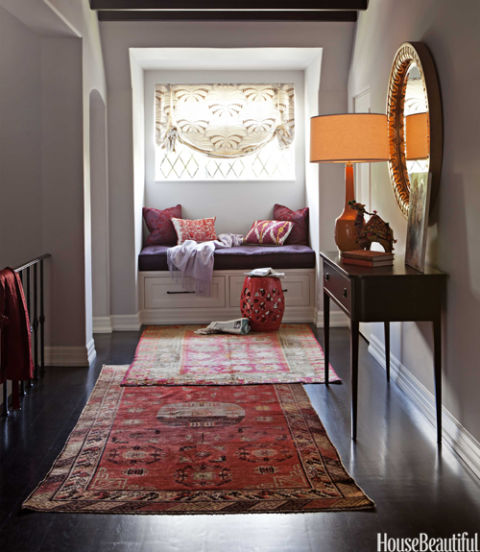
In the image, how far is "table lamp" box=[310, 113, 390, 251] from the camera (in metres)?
4.11

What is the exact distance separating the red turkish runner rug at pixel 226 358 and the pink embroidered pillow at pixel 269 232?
1018 millimetres

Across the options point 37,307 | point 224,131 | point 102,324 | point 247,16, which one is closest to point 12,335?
point 37,307

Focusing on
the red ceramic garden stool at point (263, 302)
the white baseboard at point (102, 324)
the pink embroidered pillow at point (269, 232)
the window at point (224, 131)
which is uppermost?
the window at point (224, 131)

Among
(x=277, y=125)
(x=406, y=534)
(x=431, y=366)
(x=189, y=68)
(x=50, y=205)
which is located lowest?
(x=406, y=534)

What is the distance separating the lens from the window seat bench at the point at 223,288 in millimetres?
A: 6578

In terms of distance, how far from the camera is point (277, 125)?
733 cm

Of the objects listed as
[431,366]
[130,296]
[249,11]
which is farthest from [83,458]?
[249,11]

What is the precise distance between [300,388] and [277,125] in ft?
12.3

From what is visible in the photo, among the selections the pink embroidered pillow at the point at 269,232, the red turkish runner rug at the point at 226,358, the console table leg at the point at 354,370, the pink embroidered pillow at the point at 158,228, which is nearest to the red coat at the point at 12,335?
the red turkish runner rug at the point at 226,358

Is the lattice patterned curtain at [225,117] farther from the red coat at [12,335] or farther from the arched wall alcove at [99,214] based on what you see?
the red coat at [12,335]

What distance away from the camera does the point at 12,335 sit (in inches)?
154

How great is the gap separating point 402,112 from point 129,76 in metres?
2.82

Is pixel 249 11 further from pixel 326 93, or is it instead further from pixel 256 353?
pixel 256 353

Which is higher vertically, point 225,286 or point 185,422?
point 225,286
